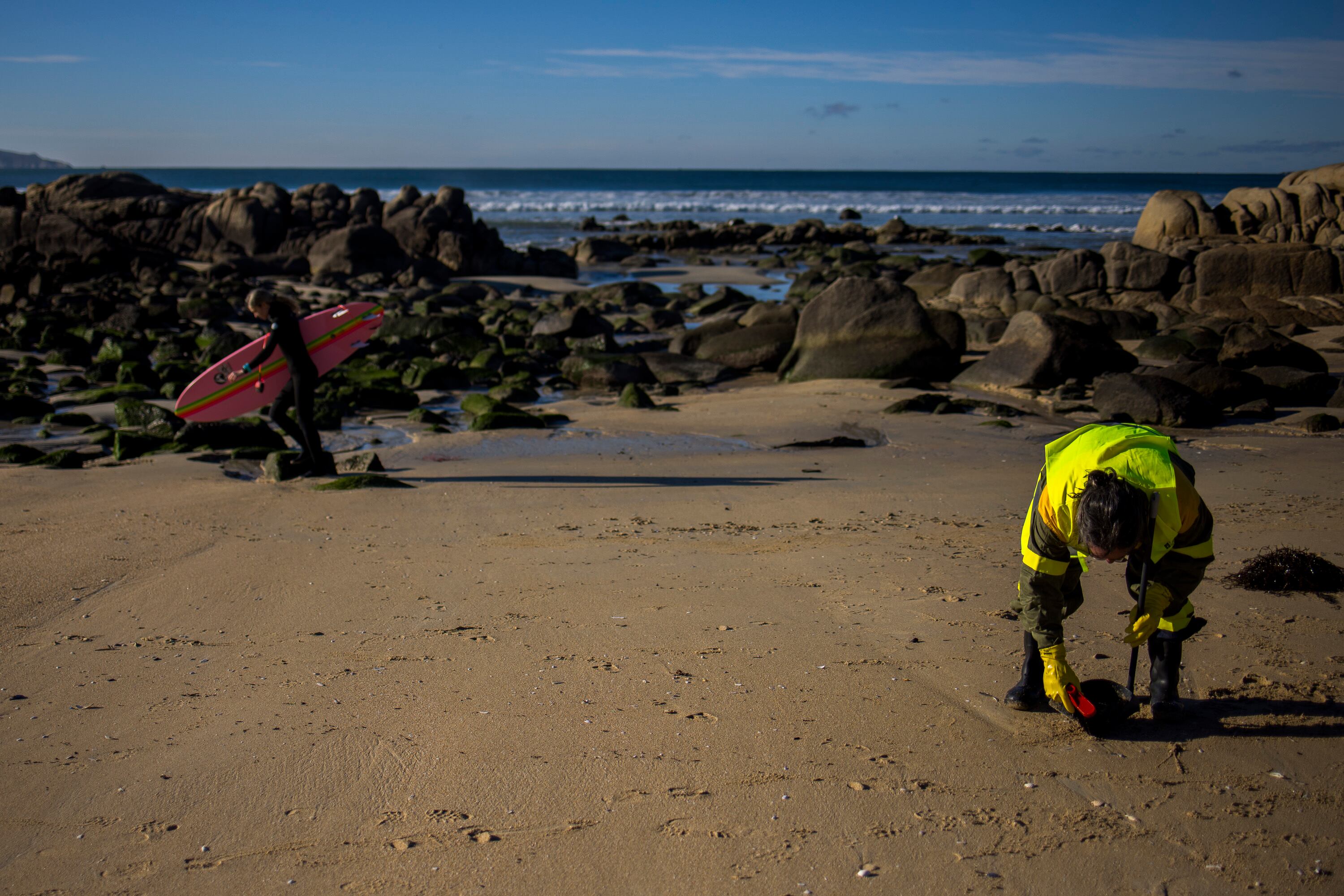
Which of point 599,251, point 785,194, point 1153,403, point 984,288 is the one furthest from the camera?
point 785,194

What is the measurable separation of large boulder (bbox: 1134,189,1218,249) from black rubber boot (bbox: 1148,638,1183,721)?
18.6 meters

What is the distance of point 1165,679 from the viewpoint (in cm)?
350

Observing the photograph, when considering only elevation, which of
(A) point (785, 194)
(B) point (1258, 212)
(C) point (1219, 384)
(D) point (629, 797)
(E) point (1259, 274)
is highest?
(A) point (785, 194)

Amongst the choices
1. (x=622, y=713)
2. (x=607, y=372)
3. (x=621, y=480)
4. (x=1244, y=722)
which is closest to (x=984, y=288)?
(x=607, y=372)

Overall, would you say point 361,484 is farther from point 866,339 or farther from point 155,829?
point 866,339

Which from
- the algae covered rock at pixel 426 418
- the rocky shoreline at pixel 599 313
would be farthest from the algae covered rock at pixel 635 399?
the algae covered rock at pixel 426 418

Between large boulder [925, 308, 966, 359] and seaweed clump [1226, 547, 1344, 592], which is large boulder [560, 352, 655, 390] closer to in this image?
large boulder [925, 308, 966, 359]

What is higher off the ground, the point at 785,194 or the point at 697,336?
the point at 785,194

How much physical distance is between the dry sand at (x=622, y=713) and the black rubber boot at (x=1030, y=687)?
3.2 inches

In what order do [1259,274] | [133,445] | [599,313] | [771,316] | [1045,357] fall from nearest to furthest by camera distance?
[133,445] → [1045,357] → [771,316] → [1259,274] → [599,313]

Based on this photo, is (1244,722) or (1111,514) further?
(1244,722)

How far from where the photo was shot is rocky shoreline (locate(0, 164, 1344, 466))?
1122 centimetres

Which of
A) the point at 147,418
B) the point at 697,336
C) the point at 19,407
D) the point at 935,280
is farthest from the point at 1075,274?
the point at 19,407

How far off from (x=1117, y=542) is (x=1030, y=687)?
107 cm
